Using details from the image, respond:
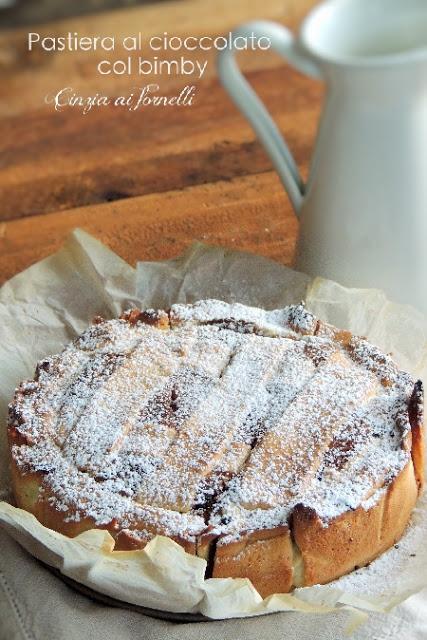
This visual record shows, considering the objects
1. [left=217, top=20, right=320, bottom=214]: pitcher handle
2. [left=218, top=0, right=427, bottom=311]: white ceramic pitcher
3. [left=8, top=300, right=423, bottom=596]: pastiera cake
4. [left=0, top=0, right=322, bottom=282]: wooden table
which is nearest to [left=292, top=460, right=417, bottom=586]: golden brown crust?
[left=8, top=300, right=423, bottom=596]: pastiera cake

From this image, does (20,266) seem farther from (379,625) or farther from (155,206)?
(379,625)

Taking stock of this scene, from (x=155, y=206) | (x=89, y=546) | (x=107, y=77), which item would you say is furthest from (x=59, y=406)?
(x=107, y=77)

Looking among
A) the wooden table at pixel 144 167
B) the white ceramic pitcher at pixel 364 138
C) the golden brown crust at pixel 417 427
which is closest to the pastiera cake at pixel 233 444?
the golden brown crust at pixel 417 427

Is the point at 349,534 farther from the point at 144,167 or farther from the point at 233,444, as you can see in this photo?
the point at 144,167

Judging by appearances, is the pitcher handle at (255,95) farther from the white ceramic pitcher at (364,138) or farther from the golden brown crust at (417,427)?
the golden brown crust at (417,427)

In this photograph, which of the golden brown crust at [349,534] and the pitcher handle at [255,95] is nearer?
the golden brown crust at [349,534]

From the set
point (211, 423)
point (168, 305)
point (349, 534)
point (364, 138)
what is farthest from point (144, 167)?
point (349, 534)
